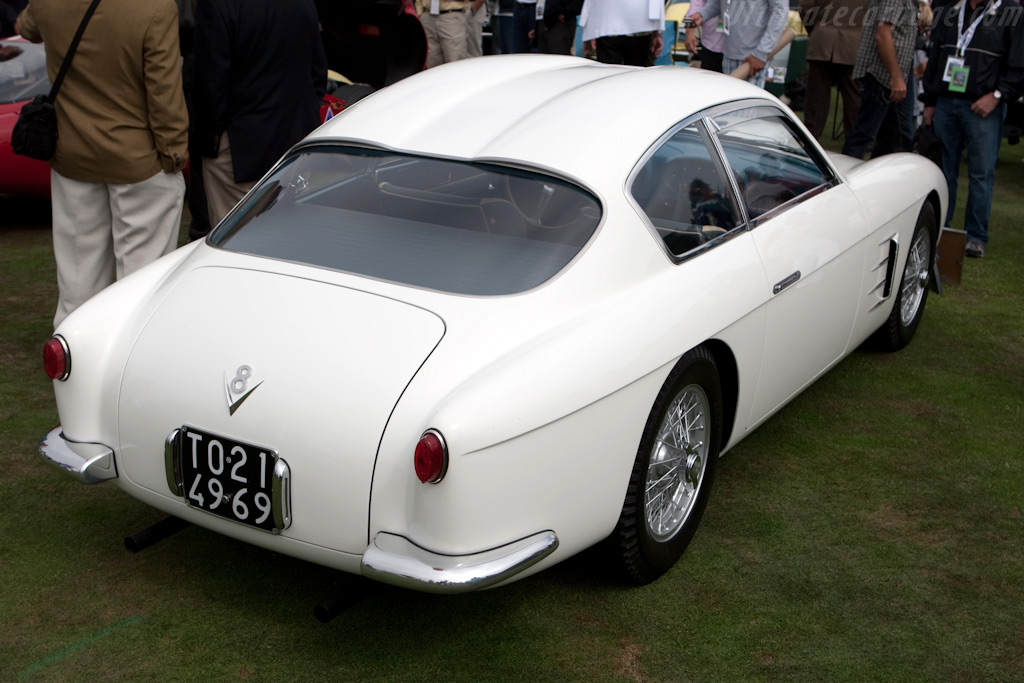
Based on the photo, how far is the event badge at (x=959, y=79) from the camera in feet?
23.2

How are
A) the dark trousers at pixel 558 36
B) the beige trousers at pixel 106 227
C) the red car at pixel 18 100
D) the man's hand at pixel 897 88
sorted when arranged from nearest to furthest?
the beige trousers at pixel 106 227 → the red car at pixel 18 100 → the man's hand at pixel 897 88 → the dark trousers at pixel 558 36

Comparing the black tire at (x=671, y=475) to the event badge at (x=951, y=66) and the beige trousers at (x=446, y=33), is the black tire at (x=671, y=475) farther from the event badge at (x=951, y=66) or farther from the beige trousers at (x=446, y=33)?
the beige trousers at (x=446, y=33)

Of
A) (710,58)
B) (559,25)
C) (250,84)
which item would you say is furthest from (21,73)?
(710,58)

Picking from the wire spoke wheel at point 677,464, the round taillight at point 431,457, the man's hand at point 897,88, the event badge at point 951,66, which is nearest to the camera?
the round taillight at point 431,457

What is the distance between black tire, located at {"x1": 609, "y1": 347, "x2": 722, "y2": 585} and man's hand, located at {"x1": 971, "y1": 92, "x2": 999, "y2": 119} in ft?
14.7

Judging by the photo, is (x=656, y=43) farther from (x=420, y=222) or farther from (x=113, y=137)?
(x=420, y=222)

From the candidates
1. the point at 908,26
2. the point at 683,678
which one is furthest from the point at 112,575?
the point at 908,26

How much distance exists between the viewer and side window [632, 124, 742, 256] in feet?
11.8

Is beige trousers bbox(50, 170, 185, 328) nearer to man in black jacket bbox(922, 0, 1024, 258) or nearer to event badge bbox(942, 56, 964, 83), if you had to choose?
man in black jacket bbox(922, 0, 1024, 258)

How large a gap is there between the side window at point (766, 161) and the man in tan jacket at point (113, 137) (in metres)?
2.48

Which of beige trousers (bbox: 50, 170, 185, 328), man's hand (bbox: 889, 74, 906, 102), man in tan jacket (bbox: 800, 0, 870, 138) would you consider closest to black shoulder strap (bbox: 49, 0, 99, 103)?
beige trousers (bbox: 50, 170, 185, 328)

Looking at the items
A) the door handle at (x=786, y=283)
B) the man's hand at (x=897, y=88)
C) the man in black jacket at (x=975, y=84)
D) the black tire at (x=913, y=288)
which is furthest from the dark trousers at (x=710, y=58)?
the door handle at (x=786, y=283)

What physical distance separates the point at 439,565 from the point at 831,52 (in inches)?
286

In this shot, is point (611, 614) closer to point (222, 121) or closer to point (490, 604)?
point (490, 604)
